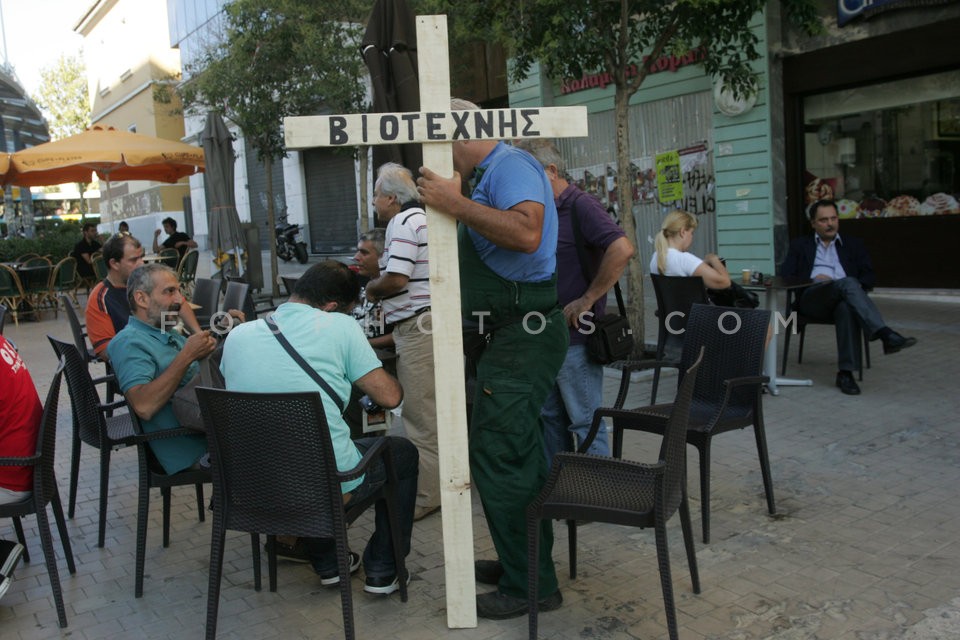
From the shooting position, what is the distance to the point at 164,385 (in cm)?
370

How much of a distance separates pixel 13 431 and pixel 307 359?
1.36 m

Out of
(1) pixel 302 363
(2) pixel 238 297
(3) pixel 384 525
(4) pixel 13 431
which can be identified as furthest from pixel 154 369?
(2) pixel 238 297

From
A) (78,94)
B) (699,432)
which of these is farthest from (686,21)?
(78,94)

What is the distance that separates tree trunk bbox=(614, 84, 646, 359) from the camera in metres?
7.62

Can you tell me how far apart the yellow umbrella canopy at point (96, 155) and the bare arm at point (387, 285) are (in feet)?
30.4

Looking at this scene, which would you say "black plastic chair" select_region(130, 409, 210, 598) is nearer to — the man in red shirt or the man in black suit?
the man in red shirt

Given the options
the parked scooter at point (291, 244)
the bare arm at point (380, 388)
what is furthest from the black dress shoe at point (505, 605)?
the parked scooter at point (291, 244)

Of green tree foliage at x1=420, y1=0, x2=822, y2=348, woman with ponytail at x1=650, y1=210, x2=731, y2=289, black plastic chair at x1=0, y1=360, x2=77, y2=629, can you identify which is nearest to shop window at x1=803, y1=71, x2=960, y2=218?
green tree foliage at x1=420, y1=0, x2=822, y2=348

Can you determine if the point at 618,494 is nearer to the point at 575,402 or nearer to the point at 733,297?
the point at 575,402

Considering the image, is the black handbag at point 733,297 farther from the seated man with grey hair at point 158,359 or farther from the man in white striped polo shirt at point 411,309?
the seated man with grey hair at point 158,359

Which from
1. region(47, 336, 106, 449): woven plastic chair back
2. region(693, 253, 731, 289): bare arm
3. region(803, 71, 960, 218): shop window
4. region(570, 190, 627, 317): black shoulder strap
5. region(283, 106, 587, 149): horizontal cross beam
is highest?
region(803, 71, 960, 218): shop window

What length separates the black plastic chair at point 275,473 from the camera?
9.57 feet

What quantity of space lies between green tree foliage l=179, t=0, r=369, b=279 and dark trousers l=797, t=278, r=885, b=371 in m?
8.62

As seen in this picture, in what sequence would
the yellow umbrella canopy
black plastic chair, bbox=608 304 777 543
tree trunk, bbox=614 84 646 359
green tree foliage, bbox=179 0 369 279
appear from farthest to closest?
green tree foliage, bbox=179 0 369 279 → the yellow umbrella canopy → tree trunk, bbox=614 84 646 359 → black plastic chair, bbox=608 304 777 543
